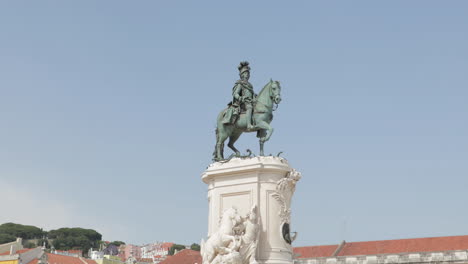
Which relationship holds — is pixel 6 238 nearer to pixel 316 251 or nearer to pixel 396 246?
pixel 316 251

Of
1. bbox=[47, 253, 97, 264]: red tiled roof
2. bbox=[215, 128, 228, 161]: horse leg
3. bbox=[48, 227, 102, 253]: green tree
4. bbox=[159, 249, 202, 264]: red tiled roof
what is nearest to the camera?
bbox=[215, 128, 228, 161]: horse leg

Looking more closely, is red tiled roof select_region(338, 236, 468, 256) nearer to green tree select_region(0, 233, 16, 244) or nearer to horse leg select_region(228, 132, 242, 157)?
horse leg select_region(228, 132, 242, 157)

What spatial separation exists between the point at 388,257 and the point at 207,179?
37174mm

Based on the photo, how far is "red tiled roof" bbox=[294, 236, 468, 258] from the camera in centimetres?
5619

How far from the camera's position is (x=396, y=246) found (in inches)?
2283

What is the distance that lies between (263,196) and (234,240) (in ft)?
4.46

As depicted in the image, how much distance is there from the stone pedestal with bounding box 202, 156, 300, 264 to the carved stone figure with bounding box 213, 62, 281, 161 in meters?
0.61

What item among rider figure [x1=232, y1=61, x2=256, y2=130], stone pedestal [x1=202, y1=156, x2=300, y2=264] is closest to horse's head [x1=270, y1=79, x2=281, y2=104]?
rider figure [x1=232, y1=61, x2=256, y2=130]

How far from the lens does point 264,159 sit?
15.1 meters

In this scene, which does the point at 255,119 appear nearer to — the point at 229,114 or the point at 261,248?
the point at 229,114

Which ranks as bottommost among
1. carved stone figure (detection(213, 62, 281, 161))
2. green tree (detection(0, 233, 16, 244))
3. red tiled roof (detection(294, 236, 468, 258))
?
carved stone figure (detection(213, 62, 281, 161))

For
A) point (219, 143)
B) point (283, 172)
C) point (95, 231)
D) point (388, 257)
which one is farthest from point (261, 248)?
point (95, 231)

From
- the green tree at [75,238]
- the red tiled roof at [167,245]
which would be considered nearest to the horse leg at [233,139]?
Answer: the green tree at [75,238]

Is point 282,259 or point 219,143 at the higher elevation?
point 219,143
